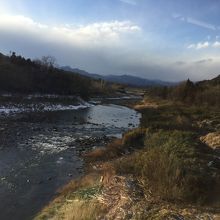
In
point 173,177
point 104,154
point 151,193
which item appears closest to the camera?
point 151,193

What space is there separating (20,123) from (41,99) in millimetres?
28209

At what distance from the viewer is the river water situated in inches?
656

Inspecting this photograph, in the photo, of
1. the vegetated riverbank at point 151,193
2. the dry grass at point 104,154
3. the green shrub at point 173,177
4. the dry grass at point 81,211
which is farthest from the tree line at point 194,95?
the dry grass at point 81,211

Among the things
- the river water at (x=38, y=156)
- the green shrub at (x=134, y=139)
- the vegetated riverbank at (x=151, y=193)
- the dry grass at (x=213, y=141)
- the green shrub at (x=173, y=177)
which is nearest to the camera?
the vegetated riverbank at (x=151, y=193)

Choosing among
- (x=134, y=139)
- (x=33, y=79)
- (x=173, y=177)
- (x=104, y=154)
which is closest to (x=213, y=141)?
(x=134, y=139)

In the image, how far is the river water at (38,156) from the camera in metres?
16.7

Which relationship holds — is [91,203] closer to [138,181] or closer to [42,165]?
[138,181]

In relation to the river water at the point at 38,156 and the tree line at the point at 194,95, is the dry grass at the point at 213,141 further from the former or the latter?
the tree line at the point at 194,95

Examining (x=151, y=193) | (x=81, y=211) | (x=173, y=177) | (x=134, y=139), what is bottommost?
(x=134, y=139)

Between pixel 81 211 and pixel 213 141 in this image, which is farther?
pixel 213 141

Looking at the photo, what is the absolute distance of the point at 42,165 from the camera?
75.9ft

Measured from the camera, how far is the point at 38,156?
83.7 ft

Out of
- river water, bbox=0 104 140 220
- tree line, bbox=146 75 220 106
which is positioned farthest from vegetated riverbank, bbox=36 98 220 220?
tree line, bbox=146 75 220 106

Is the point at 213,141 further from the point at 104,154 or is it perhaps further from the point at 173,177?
the point at 173,177
